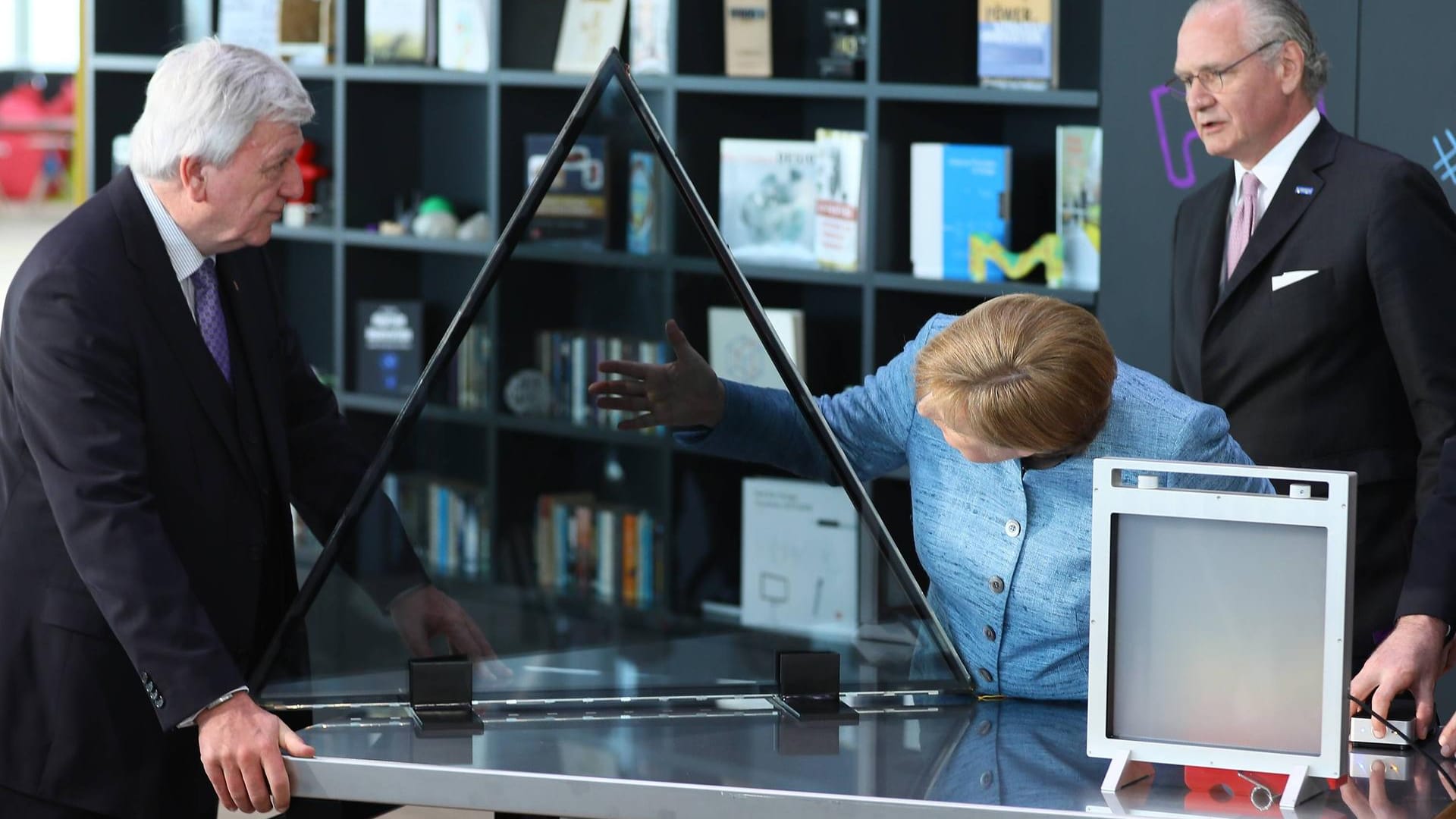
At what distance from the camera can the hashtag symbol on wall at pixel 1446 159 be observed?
284 cm

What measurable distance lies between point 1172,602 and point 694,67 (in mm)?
2835

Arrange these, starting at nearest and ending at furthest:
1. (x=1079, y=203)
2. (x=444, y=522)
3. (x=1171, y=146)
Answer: (x=444, y=522) < (x=1171, y=146) < (x=1079, y=203)

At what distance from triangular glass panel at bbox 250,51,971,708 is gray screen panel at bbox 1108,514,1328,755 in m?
0.32

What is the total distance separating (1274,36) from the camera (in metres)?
2.49

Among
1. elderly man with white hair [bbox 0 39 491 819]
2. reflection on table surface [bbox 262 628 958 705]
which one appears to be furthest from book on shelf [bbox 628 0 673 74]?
reflection on table surface [bbox 262 628 958 705]

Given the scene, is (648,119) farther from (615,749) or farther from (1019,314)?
(615,749)

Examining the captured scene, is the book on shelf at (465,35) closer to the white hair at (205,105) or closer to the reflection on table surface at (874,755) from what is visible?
the white hair at (205,105)

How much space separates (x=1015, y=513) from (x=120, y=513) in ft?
3.01

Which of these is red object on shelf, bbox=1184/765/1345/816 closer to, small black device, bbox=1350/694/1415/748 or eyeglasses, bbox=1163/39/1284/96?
small black device, bbox=1350/694/1415/748

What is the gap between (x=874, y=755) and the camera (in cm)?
157

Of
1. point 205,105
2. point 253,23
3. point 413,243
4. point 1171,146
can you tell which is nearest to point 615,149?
point 205,105

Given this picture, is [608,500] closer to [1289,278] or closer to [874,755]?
[874,755]

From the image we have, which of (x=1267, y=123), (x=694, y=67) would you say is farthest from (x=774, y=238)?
(x=1267, y=123)

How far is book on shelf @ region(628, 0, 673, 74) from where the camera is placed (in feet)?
13.5
